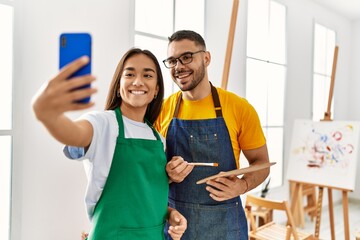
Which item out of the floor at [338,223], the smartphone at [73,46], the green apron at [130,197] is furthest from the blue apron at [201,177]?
the floor at [338,223]

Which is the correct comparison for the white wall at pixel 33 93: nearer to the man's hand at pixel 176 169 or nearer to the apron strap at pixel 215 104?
the apron strap at pixel 215 104

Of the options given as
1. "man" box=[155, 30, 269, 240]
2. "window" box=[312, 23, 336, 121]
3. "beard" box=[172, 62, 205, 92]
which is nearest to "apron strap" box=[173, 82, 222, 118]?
"man" box=[155, 30, 269, 240]

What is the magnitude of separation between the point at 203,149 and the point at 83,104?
0.92m

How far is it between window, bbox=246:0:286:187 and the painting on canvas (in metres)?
0.44

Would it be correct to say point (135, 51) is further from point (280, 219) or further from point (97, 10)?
point (280, 219)

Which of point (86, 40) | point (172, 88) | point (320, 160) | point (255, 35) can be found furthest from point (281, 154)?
point (86, 40)

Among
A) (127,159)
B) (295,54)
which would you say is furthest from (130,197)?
(295,54)

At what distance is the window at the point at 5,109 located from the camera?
1703 mm

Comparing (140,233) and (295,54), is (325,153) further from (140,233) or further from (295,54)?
(140,233)

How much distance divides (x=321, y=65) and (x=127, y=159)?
15.1ft

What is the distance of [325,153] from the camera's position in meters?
3.30

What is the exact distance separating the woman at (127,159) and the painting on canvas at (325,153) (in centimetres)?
251

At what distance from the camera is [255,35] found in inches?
143

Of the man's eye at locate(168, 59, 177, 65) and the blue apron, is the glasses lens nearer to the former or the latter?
the man's eye at locate(168, 59, 177, 65)
